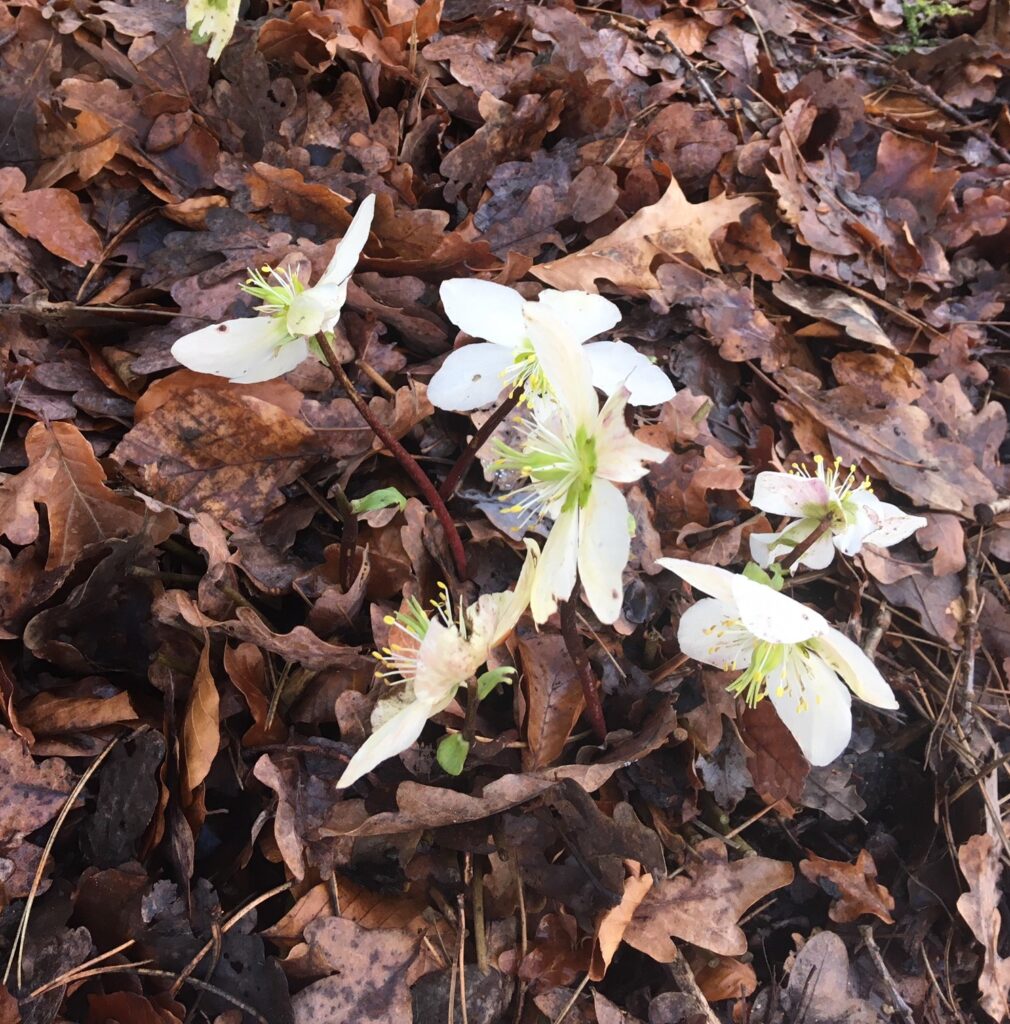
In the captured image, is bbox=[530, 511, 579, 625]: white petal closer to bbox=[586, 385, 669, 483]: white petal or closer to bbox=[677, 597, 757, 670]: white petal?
bbox=[586, 385, 669, 483]: white petal


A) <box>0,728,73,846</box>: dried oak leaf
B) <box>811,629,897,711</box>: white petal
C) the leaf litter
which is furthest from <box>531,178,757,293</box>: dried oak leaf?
<box>0,728,73,846</box>: dried oak leaf

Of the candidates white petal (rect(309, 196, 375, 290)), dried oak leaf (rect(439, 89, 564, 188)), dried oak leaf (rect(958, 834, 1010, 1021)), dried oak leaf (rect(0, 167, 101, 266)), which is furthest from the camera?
dried oak leaf (rect(439, 89, 564, 188))

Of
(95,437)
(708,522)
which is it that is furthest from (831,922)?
(95,437)

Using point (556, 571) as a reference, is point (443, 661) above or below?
below

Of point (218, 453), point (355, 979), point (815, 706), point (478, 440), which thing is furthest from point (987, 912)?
point (218, 453)

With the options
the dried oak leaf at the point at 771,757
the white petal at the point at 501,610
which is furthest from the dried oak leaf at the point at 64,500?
→ the dried oak leaf at the point at 771,757

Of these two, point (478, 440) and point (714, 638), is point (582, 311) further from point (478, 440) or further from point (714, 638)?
point (714, 638)
